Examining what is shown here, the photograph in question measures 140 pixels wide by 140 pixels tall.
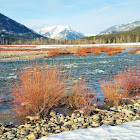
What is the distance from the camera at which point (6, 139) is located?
4.74 meters

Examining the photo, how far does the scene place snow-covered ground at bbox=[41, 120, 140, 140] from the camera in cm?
417

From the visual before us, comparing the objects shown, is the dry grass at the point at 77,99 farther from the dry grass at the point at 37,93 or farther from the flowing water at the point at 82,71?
the flowing water at the point at 82,71

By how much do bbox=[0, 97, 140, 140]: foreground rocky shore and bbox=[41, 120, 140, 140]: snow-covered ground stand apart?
1.41 ft

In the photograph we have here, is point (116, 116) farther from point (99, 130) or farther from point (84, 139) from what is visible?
point (84, 139)

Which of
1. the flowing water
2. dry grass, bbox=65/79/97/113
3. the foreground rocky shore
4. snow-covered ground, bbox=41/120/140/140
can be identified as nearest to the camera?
snow-covered ground, bbox=41/120/140/140

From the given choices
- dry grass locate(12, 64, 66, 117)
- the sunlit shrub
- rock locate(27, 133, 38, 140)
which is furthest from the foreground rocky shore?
the sunlit shrub

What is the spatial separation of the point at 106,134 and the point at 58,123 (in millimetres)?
1775

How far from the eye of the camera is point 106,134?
4379 millimetres

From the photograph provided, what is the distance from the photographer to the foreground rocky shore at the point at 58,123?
496 cm

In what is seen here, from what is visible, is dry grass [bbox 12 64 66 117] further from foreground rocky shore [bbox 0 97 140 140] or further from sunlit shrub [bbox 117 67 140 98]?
sunlit shrub [bbox 117 67 140 98]

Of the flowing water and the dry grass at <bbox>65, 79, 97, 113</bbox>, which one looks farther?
the flowing water

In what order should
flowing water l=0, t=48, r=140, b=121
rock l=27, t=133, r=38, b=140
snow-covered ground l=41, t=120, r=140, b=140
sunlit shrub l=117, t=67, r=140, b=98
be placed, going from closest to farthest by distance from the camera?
snow-covered ground l=41, t=120, r=140, b=140, rock l=27, t=133, r=38, b=140, sunlit shrub l=117, t=67, r=140, b=98, flowing water l=0, t=48, r=140, b=121

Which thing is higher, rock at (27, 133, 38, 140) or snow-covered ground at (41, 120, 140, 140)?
snow-covered ground at (41, 120, 140, 140)

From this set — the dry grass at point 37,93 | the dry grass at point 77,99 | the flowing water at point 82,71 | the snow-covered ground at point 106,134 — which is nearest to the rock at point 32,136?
the snow-covered ground at point 106,134
